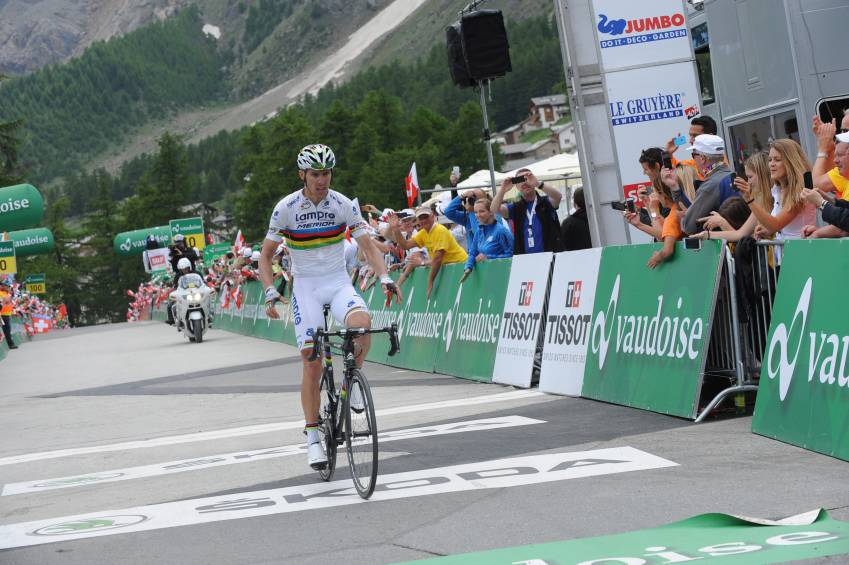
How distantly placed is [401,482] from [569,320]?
14.5ft

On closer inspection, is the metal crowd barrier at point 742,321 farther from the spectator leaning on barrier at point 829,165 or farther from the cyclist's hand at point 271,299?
the cyclist's hand at point 271,299

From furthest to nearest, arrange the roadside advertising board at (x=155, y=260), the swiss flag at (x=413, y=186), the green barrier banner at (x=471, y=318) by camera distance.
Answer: the roadside advertising board at (x=155, y=260), the swiss flag at (x=413, y=186), the green barrier banner at (x=471, y=318)

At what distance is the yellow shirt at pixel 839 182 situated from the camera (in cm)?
895

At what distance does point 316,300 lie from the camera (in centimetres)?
885

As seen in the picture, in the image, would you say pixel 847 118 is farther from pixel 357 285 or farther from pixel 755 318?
pixel 357 285

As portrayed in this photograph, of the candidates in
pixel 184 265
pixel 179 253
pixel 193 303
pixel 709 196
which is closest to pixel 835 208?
pixel 709 196

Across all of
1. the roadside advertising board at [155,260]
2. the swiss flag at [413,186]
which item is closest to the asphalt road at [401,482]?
the swiss flag at [413,186]

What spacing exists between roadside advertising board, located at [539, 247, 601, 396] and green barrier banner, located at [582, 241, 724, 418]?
19 centimetres

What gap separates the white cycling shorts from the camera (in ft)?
28.8

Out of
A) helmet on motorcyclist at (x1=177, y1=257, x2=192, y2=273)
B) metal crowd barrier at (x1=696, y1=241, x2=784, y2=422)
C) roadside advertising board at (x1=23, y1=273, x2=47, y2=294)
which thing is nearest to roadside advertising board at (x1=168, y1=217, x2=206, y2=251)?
roadside advertising board at (x1=23, y1=273, x2=47, y2=294)

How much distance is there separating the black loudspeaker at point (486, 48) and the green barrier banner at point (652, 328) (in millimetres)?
5057

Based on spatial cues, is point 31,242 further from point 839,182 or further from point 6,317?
point 839,182

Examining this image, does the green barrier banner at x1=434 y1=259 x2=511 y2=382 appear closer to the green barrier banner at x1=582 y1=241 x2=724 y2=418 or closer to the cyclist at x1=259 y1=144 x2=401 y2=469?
the green barrier banner at x1=582 y1=241 x2=724 y2=418

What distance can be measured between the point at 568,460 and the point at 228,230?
16778 cm
